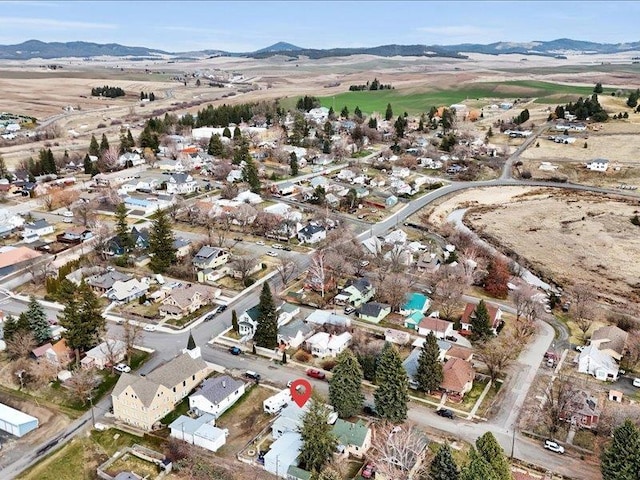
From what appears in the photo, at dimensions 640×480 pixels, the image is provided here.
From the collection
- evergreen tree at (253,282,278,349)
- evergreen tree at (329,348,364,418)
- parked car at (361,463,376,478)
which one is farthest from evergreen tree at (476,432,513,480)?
evergreen tree at (253,282,278,349)

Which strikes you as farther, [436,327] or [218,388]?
[436,327]

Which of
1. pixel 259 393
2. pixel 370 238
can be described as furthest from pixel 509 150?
pixel 259 393

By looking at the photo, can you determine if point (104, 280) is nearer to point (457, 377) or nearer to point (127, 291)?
point (127, 291)

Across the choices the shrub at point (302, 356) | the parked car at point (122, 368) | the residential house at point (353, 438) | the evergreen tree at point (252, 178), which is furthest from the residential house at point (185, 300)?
the evergreen tree at point (252, 178)

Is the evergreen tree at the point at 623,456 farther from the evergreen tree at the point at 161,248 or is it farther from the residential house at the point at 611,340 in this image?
the evergreen tree at the point at 161,248

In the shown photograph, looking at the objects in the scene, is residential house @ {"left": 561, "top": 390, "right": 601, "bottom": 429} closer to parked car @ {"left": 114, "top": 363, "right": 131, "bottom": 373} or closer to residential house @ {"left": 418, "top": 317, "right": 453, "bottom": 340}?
residential house @ {"left": 418, "top": 317, "right": 453, "bottom": 340}

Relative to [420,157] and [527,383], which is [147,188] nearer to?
[420,157]

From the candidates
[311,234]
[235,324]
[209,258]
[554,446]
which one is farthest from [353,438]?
[311,234]
